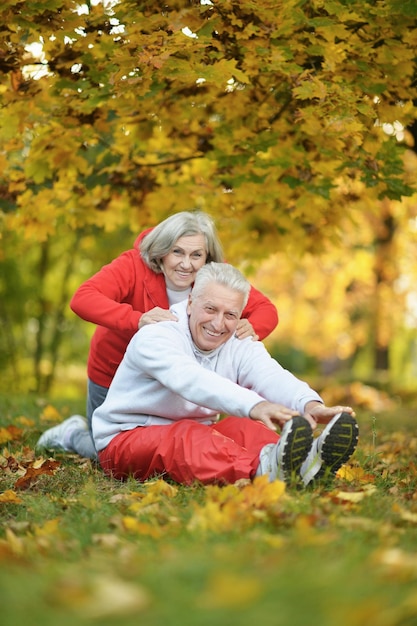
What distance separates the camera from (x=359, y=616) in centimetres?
179

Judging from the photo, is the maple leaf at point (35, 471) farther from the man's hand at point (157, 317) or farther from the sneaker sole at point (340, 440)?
the sneaker sole at point (340, 440)

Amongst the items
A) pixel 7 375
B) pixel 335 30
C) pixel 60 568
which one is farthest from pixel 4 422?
pixel 7 375

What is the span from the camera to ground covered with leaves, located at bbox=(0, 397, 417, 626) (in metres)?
1.81

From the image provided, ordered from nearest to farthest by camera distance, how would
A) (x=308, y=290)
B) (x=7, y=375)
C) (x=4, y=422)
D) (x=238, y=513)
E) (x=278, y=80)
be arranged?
(x=238, y=513) < (x=278, y=80) < (x=4, y=422) < (x=7, y=375) < (x=308, y=290)

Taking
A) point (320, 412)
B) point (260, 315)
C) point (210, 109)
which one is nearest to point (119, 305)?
point (260, 315)

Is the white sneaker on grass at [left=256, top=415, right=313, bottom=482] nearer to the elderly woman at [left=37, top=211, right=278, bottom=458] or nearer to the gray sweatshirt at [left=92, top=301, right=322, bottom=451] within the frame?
the gray sweatshirt at [left=92, top=301, right=322, bottom=451]

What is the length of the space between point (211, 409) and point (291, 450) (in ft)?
1.82

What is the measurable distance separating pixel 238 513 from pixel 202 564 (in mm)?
686

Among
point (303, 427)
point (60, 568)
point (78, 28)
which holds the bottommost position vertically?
point (303, 427)

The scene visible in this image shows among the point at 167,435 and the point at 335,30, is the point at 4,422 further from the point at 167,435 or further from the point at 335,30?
the point at 335,30

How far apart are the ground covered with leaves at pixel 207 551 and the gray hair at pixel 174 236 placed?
1.31 metres

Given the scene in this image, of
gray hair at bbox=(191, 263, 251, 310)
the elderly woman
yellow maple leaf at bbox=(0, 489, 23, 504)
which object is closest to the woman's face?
the elderly woman

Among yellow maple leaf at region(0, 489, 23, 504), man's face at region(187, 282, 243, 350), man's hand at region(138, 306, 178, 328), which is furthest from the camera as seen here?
man's hand at region(138, 306, 178, 328)

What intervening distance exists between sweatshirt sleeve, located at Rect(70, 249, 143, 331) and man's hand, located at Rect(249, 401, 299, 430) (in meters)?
1.19
